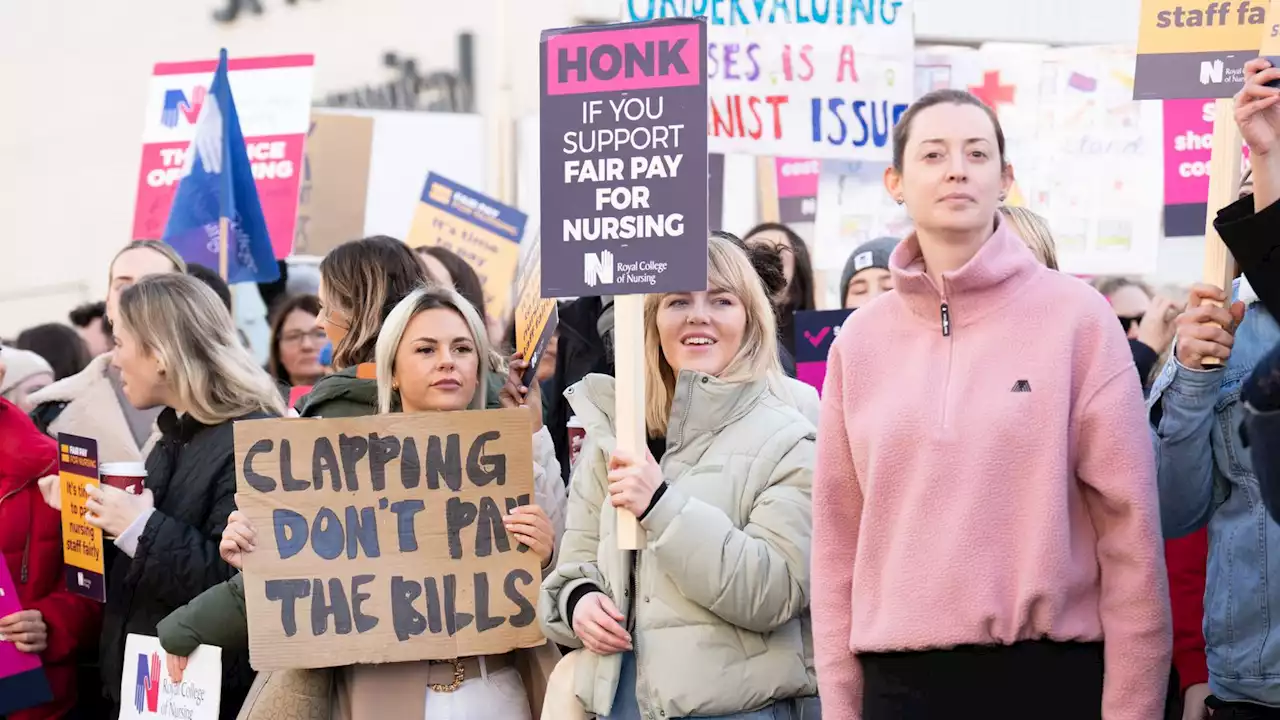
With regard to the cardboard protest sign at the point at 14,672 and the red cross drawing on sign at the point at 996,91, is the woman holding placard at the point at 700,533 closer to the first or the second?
the cardboard protest sign at the point at 14,672

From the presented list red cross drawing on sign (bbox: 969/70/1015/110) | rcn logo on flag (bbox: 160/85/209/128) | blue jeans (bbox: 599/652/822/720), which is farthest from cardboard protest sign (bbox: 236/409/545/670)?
red cross drawing on sign (bbox: 969/70/1015/110)

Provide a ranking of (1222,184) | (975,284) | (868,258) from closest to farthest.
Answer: (975,284) → (1222,184) → (868,258)

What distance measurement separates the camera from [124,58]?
15.0 m

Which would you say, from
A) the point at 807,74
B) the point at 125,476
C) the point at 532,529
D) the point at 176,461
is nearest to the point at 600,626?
the point at 532,529

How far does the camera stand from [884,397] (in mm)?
3393

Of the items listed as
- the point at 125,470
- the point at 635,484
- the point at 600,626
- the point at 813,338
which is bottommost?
the point at 600,626

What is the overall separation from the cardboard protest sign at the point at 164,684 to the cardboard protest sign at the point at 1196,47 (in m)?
2.77

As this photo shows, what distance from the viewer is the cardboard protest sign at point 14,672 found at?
5.39 meters

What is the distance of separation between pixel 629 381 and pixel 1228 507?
1.28 metres

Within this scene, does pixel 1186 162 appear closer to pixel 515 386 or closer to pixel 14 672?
pixel 515 386

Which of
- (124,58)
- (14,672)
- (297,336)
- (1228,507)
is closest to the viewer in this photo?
(1228,507)

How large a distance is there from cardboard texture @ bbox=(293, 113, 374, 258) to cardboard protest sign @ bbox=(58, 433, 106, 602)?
5.84 m

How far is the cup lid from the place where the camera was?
517 cm

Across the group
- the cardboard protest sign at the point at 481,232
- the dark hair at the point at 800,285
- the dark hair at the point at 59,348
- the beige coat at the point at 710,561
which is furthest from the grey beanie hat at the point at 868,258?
the dark hair at the point at 59,348
